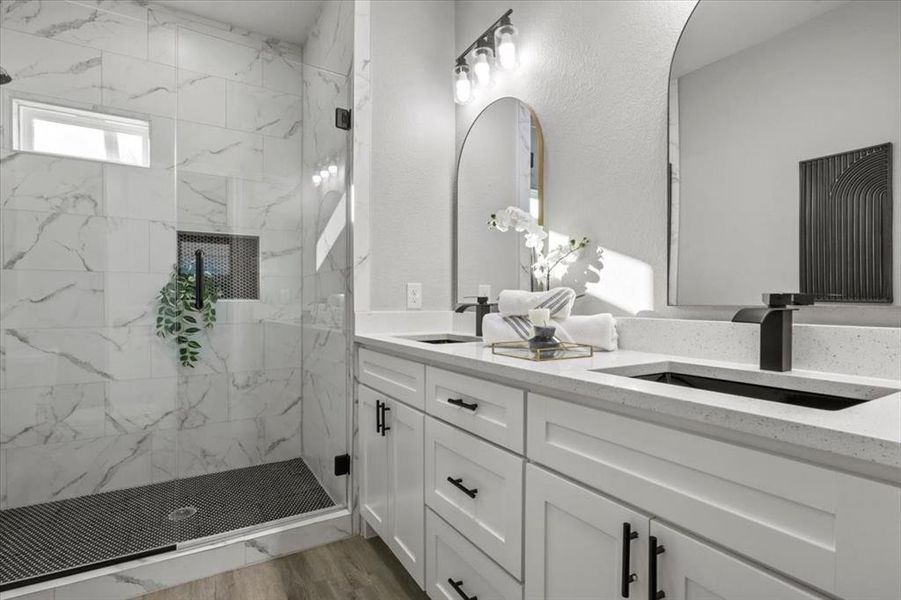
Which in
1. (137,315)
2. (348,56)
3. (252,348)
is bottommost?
(252,348)

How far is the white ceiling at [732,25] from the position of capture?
3.61 ft

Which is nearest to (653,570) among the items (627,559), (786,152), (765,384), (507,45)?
(627,559)

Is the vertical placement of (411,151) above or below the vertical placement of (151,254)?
above

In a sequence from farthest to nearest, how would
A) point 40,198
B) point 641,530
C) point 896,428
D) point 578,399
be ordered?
point 40,198, point 578,399, point 641,530, point 896,428

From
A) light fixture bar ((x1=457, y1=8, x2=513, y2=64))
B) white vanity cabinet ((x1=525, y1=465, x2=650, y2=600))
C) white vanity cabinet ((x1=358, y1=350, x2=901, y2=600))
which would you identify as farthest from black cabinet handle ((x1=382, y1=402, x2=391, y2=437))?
light fixture bar ((x1=457, y1=8, x2=513, y2=64))

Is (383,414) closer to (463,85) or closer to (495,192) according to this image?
(495,192)

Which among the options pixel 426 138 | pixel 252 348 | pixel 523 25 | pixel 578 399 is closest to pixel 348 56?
pixel 426 138

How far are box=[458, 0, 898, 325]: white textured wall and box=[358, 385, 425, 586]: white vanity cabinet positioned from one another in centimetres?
77

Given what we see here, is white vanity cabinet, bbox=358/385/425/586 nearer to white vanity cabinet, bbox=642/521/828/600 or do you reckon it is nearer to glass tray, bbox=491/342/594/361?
glass tray, bbox=491/342/594/361

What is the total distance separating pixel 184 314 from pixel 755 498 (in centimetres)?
247

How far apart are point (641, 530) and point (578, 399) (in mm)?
249

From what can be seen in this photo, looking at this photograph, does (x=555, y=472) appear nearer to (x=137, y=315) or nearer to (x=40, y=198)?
(x=137, y=315)

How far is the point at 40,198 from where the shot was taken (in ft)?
6.93

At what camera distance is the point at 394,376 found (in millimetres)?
1727
